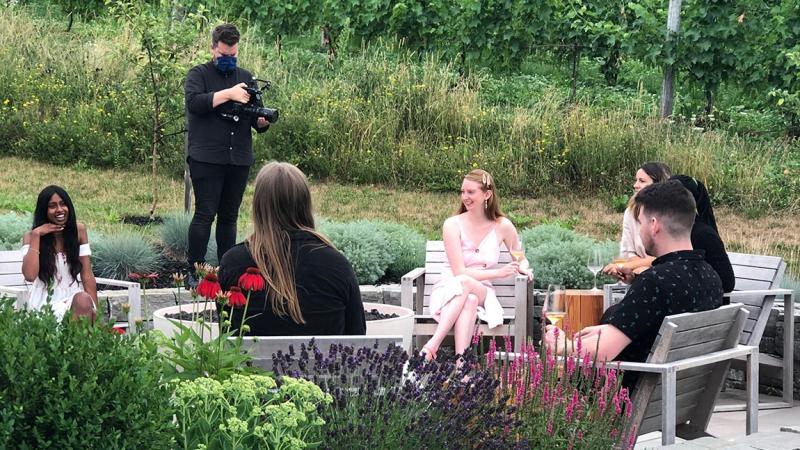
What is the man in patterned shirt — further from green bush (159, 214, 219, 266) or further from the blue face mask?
green bush (159, 214, 219, 266)

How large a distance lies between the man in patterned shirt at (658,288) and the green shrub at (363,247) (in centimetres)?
323

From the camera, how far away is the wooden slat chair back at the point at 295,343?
3957 mm

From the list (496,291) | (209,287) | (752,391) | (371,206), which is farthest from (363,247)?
(209,287)

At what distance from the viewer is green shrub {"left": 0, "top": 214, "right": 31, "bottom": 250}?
7793 mm

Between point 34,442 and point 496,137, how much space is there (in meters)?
10.1

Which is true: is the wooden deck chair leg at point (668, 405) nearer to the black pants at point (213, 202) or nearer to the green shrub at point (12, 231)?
the black pants at point (213, 202)

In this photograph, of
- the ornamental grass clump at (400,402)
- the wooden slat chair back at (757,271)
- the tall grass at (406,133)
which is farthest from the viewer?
the tall grass at (406,133)

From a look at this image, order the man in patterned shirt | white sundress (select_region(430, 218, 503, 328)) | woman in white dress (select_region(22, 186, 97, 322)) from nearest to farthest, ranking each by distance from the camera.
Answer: the man in patterned shirt
woman in white dress (select_region(22, 186, 97, 322))
white sundress (select_region(430, 218, 503, 328))

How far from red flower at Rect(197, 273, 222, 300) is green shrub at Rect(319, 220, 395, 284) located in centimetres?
405

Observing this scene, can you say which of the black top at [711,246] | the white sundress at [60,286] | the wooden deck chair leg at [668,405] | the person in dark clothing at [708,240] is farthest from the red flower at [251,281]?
the black top at [711,246]

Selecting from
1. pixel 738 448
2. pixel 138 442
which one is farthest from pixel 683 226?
pixel 138 442

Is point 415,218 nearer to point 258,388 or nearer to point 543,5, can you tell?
point 543,5

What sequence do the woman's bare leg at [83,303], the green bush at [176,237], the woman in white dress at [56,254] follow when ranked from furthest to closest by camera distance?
the green bush at [176,237] < the woman in white dress at [56,254] < the woman's bare leg at [83,303]

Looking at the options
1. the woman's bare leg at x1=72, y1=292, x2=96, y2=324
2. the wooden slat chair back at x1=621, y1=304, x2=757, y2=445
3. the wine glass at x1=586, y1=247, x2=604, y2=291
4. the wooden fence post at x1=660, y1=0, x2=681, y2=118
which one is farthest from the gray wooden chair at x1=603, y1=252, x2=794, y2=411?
the wooden fence post at x1=660, y1=0, x2=681, y2=118
